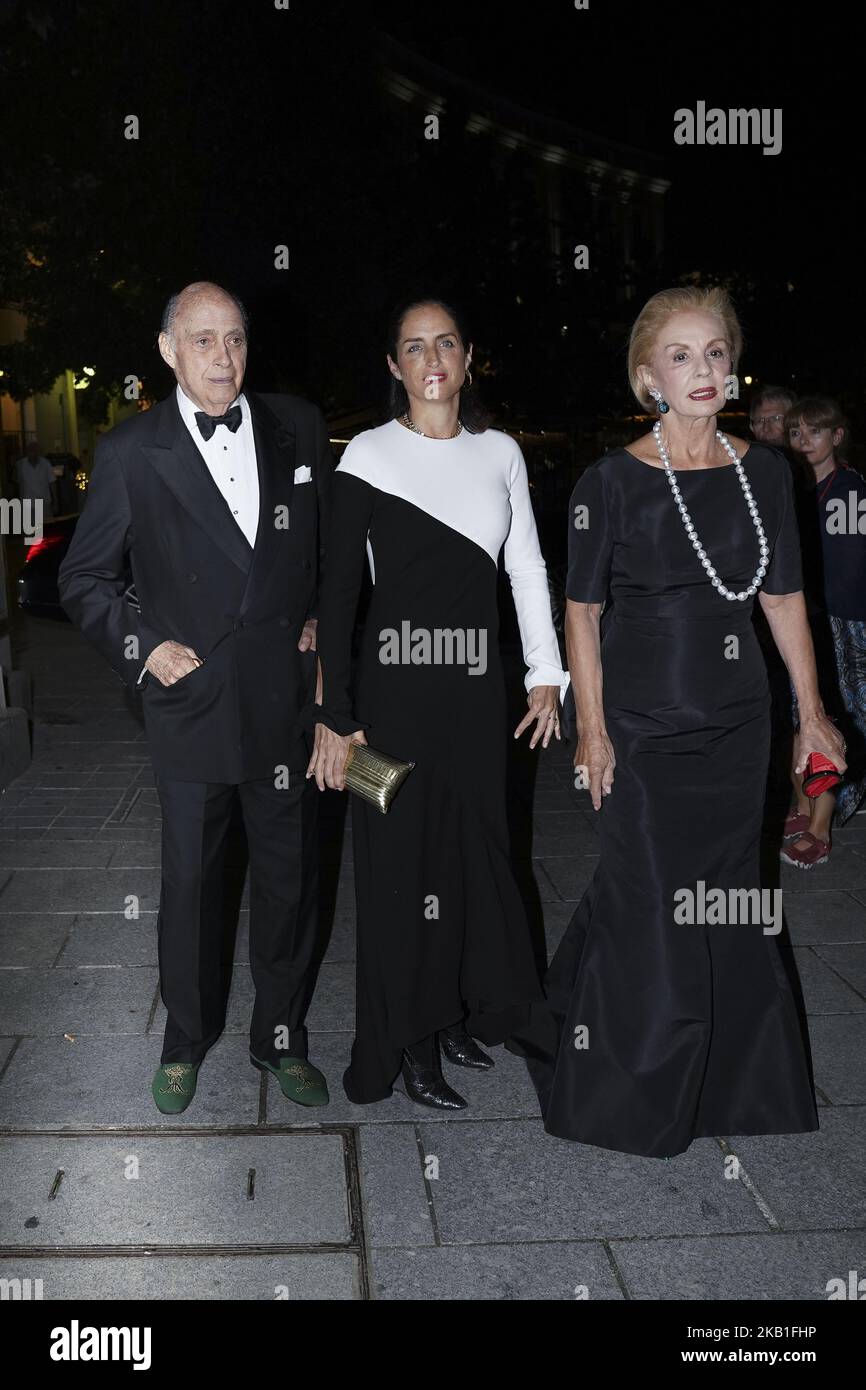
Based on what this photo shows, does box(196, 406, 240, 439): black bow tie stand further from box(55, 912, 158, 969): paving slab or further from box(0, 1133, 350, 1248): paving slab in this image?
box(55, 912, 158, 969): paving slab

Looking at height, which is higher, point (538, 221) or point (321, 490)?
point (538, 221)

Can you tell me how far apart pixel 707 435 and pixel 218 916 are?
189 cm

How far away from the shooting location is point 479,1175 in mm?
3539

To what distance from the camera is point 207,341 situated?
3.58 metres

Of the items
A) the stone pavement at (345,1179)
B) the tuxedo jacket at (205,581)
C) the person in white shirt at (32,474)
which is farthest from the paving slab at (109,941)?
the person in white shirt at (32,474)

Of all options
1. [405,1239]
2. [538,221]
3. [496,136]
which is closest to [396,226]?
[538,221]

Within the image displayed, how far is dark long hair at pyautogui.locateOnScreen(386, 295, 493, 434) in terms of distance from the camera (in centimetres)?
369

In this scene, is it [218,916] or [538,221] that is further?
[538,221]

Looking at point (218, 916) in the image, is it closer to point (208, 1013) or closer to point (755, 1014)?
point (208, 1013)

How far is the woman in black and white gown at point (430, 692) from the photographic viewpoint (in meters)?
3.66

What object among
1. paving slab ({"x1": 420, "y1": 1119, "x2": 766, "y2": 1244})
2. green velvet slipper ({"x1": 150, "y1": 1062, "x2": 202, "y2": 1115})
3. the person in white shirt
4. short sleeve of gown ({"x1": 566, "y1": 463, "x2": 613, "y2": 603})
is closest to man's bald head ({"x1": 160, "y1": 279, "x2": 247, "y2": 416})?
short sleeve of gown ({"x1": 566, "y1": 463, "x2": 613, "y2": 603})

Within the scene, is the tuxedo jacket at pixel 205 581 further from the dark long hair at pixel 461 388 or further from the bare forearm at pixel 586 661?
the bare forearm at pixel 586 661

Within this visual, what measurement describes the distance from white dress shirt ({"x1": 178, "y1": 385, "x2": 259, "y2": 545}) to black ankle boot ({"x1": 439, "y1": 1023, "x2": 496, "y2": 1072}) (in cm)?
167

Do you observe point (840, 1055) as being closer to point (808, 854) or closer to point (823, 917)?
point (823, 917)
